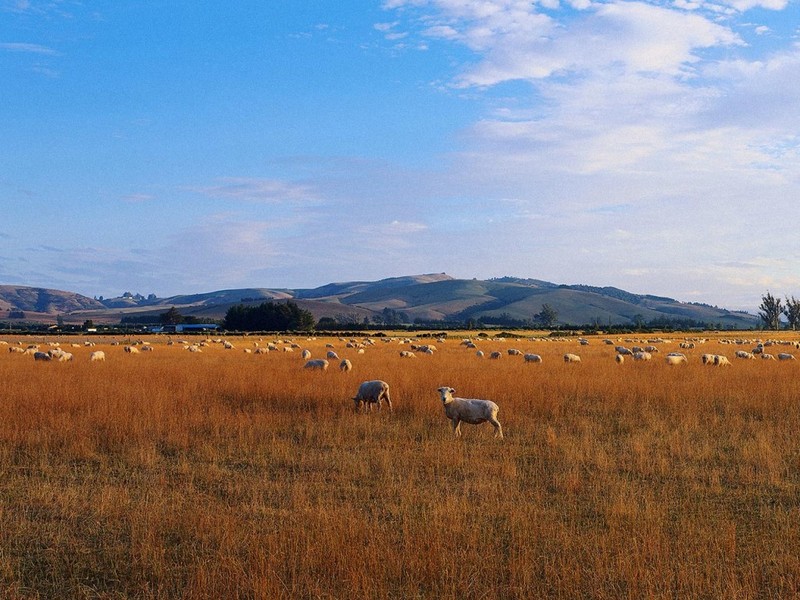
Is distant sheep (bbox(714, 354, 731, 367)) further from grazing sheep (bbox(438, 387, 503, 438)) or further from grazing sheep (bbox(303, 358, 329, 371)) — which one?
grazing sheep (bbox(438, 387, 503, 438))

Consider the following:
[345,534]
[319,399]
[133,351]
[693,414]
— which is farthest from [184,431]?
[133,351]

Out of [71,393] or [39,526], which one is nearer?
[39,526]

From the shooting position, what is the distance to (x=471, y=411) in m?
12.1

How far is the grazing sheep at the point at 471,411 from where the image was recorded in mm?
11930

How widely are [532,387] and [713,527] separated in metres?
10.7

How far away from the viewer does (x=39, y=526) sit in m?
6.80

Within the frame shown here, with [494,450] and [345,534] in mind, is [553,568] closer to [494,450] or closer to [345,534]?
[345,534]

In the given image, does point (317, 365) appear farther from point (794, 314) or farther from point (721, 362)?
point (794, 314)

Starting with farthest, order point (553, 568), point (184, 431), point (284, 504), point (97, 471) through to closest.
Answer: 1. point (184, 431)
2. point (97, 471)
3. point (284, 504)
4. point (553, 568)

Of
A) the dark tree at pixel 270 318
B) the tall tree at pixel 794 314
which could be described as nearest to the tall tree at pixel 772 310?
the tall tree at pixel 794 314

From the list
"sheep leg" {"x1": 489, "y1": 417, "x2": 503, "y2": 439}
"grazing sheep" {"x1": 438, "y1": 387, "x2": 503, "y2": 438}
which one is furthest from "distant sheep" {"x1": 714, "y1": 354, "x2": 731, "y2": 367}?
"grazing sheep" {"x1": 438, "y1": 387, "x2": 503, "y2": 438}

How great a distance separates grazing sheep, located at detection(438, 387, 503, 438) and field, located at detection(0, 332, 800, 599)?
1.12ft

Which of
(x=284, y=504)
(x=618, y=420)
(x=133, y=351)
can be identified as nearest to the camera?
(x=284, y=504)

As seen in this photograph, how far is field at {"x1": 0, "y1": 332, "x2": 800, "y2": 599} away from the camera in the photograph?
5465mm
